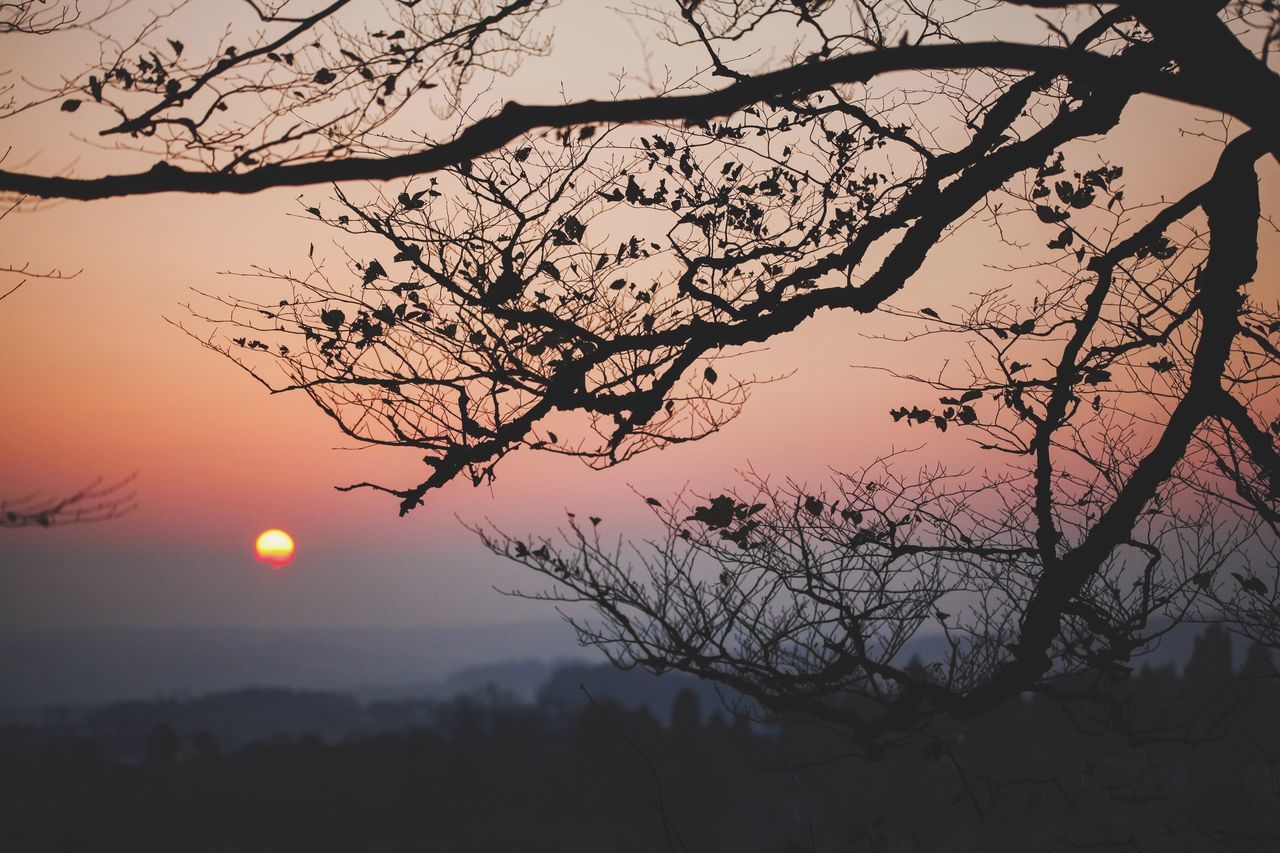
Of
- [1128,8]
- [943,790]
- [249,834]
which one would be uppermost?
[1128,8]

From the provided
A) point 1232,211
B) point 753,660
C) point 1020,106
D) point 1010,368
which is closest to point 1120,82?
point 1232,211

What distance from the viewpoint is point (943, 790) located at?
52.2 m

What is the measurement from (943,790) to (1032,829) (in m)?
26.5

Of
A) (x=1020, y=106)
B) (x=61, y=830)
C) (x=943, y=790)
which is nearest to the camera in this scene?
(x=1020, y=106)

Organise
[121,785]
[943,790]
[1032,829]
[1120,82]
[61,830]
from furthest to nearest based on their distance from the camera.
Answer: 1. [121,785]
2. [61,830]
3. [943,790]
4. [1032,829]
5. [1120,82]

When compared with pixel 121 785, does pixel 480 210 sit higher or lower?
higher

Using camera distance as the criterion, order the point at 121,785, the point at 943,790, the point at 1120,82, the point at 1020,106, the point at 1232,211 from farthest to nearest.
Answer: the point at 121,785 → the point at 943,790 → the point at 1020,106 → the point at 1232,211 → the point at 1120,82

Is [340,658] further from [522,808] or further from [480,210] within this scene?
[480,210]

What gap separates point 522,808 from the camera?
242ft

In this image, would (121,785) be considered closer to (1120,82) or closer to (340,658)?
(340,658)

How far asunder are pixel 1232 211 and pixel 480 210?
4.57 meters

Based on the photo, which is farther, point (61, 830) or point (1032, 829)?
point (61, 830)

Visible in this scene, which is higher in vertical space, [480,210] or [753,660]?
[480,210]

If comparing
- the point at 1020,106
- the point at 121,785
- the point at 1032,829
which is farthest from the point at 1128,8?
the point at 121,785
